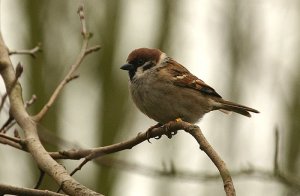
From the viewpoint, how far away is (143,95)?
179 inches

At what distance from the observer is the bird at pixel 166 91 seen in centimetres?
452

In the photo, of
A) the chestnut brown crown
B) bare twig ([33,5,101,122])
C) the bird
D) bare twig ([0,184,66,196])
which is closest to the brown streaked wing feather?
the bird

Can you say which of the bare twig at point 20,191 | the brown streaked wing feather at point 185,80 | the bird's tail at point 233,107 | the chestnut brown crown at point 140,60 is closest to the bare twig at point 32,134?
the bare twig at point 20,191

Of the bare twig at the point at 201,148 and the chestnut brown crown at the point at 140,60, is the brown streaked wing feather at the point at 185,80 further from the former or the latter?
the bare twig at the point at 201,148

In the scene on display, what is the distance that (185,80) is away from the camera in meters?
4.91

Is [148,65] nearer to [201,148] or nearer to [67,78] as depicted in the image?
[67,78]

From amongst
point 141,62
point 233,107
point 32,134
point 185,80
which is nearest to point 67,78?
point 32,134

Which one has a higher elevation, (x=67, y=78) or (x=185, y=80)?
(x=67, y=78)

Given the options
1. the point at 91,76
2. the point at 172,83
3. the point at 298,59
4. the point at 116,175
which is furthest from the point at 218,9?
the point at 172,83

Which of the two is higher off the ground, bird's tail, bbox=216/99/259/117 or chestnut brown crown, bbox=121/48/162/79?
chestnut brown crown, bbox=121/48/162/79

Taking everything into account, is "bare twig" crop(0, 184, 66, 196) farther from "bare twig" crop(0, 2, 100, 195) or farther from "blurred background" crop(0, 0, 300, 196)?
"blurred background" crop(0, 0, 300, 196)

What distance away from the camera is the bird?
4.52 metres

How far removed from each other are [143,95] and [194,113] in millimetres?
411

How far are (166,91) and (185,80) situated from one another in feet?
1.02
